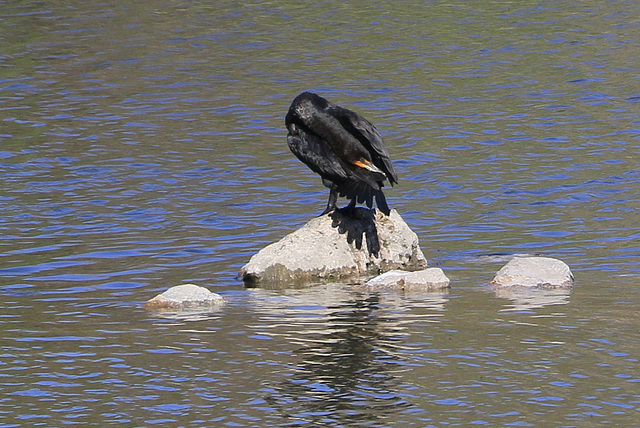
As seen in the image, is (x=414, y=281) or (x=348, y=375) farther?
(x=414, y=281)

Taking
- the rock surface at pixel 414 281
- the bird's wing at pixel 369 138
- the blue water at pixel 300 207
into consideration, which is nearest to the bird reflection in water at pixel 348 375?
the blue water at pixel 300 207

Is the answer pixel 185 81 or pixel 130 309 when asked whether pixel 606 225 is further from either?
pixel 185 81

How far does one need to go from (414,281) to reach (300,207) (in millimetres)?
4418

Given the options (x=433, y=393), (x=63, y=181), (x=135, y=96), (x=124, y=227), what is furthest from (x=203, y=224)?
(x=135, y=96)

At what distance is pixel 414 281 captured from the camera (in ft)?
32.2

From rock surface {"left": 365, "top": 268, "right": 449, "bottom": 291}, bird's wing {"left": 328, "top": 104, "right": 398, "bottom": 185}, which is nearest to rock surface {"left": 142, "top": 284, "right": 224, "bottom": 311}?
rock surface {"left": 365, "top": 268, "right": 449, "bottom": 291}

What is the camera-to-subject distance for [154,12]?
1117 inches

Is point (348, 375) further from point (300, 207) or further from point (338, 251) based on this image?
point (300, 207)

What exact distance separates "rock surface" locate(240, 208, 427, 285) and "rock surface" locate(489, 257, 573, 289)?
1.17 m

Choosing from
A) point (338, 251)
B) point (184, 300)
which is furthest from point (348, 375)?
point (338, 251)

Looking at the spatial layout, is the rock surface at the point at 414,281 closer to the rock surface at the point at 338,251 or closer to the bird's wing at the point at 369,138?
the rock surface at the point at 338,251

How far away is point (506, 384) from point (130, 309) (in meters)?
3.44

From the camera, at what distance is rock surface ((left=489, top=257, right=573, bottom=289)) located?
9.73 metres

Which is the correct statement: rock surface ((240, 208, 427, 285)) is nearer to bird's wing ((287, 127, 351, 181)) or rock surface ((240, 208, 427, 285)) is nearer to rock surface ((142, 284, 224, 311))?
bird's wing ((287, 127, 351, 181))
